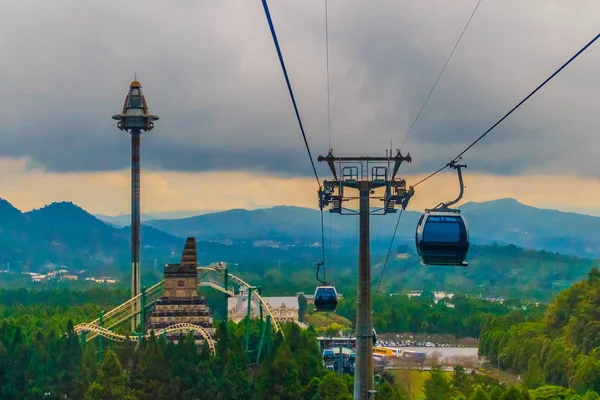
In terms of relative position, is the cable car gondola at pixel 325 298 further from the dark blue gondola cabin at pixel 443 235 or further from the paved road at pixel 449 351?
the paved road at pixel 449 351

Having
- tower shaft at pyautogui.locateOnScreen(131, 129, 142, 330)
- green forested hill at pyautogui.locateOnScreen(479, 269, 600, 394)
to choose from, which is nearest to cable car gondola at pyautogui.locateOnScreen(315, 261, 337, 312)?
green forested hill at pyautogui.locateOnScreen(479, 269, 600, 394)

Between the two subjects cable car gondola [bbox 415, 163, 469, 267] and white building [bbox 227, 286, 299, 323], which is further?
white building [bbox 227, 286, 299, 323]

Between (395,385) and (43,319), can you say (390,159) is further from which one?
(43,319)

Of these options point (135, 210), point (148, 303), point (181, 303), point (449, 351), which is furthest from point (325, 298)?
point (449, 351)

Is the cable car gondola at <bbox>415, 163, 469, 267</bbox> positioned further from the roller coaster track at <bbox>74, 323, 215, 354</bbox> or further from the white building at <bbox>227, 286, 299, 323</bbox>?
the white building at <bbox>227, 286, 299, 323</bbox>

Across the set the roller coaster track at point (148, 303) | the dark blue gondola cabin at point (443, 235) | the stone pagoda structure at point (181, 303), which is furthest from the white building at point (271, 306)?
the dark blue gondola cabin at point (443, 235)

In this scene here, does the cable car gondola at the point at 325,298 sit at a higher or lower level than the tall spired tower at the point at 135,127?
lower

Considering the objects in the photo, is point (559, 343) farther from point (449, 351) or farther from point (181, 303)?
point (181, 303)
